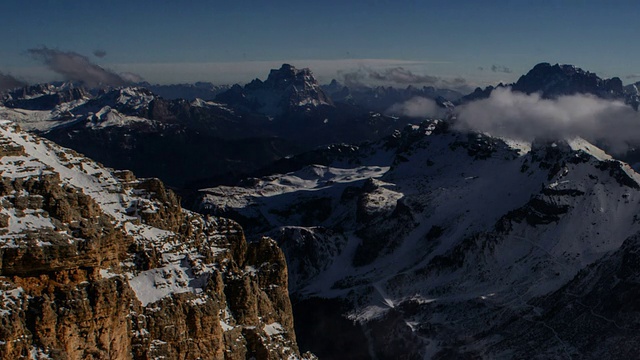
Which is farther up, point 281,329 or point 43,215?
point 43,215

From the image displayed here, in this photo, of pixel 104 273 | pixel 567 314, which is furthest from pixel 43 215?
pixel 567 314

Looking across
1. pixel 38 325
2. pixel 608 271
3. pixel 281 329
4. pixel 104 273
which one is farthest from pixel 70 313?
pixel 608 271

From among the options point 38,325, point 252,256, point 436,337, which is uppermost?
point 38,325

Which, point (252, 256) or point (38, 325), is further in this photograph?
point (252, 256)

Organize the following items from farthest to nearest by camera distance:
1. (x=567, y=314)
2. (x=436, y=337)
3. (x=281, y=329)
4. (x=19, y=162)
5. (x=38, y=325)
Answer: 1. (x=436, y=337)
2. (x=567, y=314)
3. (x=281, y=329)
4. (x=19, y=162)
5. (x=38, y=325)

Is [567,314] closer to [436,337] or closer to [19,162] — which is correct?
[436,337]

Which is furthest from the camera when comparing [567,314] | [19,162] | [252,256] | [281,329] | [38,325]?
[567,314]

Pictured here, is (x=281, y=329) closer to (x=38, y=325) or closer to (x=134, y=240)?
(x=134, y=240)
